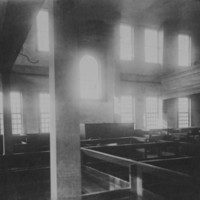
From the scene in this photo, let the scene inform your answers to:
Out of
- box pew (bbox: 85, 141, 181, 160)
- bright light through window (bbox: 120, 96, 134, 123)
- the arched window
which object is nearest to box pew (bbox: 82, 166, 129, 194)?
box pew (bbox: 85, 141, 181, 160)

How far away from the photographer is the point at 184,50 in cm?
1458

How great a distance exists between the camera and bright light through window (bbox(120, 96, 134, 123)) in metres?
12.9

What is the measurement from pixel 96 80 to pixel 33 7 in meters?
9.74

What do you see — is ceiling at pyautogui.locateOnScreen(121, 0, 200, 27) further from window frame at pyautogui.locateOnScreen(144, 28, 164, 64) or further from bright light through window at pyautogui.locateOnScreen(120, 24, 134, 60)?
bright light through window at pyautogui.locateOnScreen(120, 24, 134, 60)

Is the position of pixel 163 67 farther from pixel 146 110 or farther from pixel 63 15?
pixel 63 15

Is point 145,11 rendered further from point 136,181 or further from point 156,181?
point 136,181

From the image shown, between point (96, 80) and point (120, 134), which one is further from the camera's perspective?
point (96, 80)

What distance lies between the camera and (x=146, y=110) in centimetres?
1347

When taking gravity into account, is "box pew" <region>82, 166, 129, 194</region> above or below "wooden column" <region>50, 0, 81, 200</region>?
below

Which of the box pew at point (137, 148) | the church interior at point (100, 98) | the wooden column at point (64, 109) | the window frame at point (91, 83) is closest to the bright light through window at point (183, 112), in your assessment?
the church interior at point (100, 98)

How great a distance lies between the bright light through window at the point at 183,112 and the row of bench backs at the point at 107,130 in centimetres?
471

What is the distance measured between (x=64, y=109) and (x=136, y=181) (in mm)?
1699

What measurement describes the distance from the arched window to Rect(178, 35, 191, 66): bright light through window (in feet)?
18.3

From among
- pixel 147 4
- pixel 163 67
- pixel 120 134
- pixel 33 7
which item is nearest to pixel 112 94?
pixel 120 134
